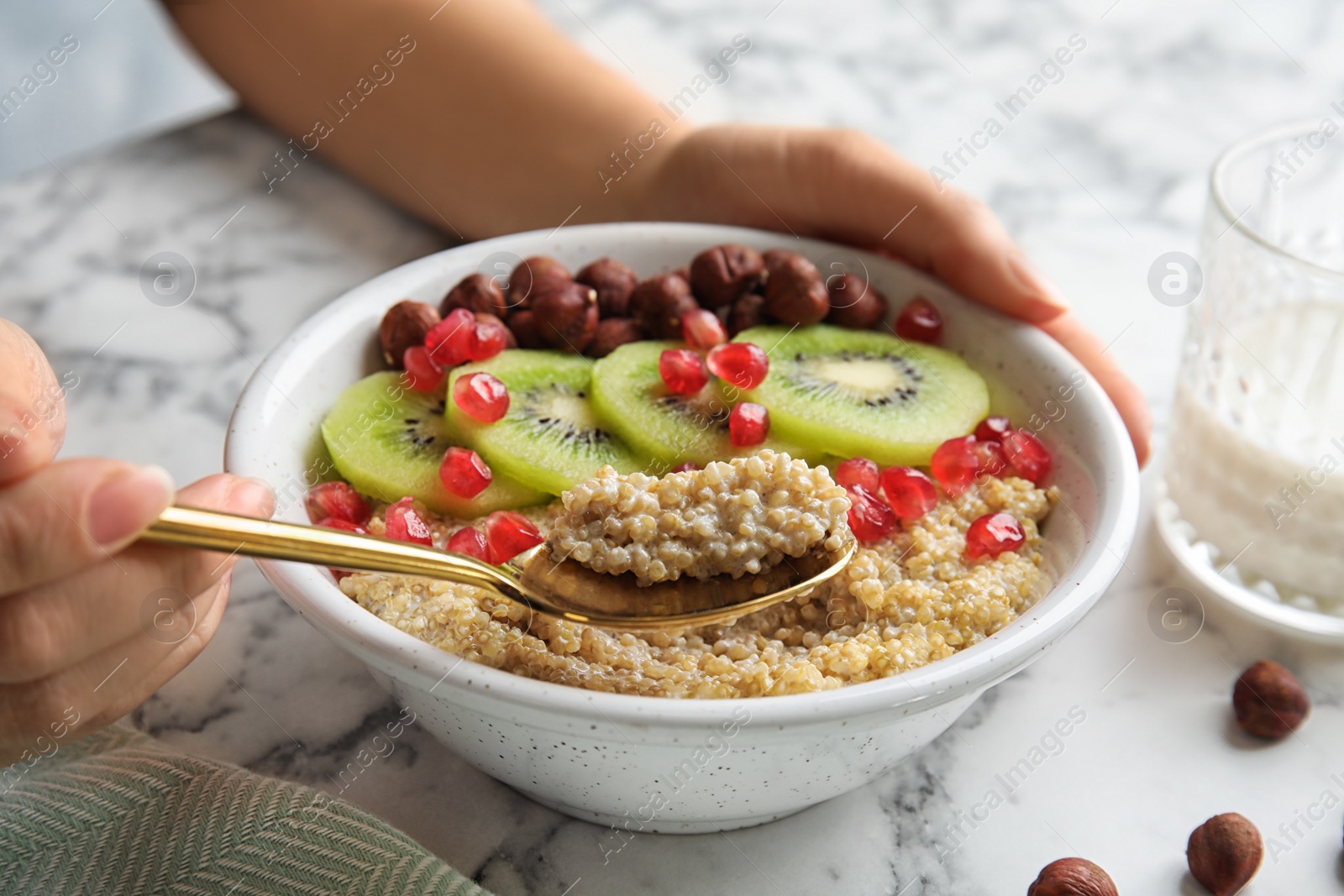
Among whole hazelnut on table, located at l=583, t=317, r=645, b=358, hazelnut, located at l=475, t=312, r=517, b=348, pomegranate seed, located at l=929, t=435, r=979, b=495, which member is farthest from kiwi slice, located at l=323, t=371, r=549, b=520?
pomegranate seed, located at l=929, t=435, r=979, b=495

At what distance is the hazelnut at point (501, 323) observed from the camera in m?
1.48

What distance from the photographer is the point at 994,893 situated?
111 centimetres

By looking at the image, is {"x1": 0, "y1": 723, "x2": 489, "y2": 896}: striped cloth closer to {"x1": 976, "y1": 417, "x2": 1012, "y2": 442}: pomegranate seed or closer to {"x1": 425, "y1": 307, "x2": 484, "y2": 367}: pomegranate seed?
{"x1": 425, "y1": 307, "x2": 484, "y2": 367}: pomegranate seed

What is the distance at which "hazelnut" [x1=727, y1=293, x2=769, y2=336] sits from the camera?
5.10ft

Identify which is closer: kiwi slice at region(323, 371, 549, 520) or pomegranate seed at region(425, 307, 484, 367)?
kiwi slice at region(323, 371, 549, 520)

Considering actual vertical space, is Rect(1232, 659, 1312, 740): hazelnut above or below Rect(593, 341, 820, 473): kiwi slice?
below

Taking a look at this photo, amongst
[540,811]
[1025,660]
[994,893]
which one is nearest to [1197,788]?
[994,893]

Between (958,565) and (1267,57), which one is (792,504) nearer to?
(958,565)

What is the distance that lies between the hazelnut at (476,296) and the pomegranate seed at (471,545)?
390 mm

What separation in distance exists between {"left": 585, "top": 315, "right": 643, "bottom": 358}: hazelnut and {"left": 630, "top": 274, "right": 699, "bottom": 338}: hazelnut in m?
0.02

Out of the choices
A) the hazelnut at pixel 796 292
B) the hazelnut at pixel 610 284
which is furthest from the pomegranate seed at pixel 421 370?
the hazelnut at pixel 796 292

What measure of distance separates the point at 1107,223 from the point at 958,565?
1276mm

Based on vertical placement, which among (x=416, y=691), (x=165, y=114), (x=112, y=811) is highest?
(x=416, y=691)

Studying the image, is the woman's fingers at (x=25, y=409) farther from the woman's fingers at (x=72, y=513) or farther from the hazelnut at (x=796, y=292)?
the hazelnut at (x=796, y=292)
